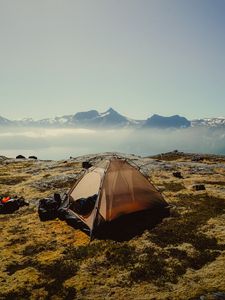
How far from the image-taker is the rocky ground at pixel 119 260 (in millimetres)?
10117

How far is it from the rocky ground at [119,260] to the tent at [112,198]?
3.40 feet

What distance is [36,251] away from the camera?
1377cm

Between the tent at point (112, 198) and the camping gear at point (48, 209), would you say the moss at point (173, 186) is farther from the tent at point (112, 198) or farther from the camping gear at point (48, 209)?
the camping gear at point (48, 209)

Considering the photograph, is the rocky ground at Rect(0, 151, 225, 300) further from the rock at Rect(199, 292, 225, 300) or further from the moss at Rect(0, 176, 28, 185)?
the moss at Rect(0, 176, 28, 185)

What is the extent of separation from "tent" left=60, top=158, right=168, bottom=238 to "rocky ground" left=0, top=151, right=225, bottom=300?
1.03 metres

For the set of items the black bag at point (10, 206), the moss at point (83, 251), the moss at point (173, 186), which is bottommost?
the moss at point (83, 251)

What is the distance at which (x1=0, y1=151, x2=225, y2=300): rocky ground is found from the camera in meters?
10.1

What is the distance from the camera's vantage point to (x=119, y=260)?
12.3 metres

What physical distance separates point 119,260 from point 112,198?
4.84 meters

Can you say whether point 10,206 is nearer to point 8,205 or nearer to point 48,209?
point 8,205

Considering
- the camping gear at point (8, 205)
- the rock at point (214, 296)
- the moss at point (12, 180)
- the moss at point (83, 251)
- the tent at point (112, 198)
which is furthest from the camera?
the moss at point (12, 180)

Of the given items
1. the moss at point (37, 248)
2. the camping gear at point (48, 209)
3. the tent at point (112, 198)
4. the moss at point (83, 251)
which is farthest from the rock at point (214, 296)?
the camping gear at point (48, 209)

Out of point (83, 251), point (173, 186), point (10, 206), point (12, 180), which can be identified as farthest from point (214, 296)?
point (12, 180)

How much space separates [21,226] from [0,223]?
163 centimetres
